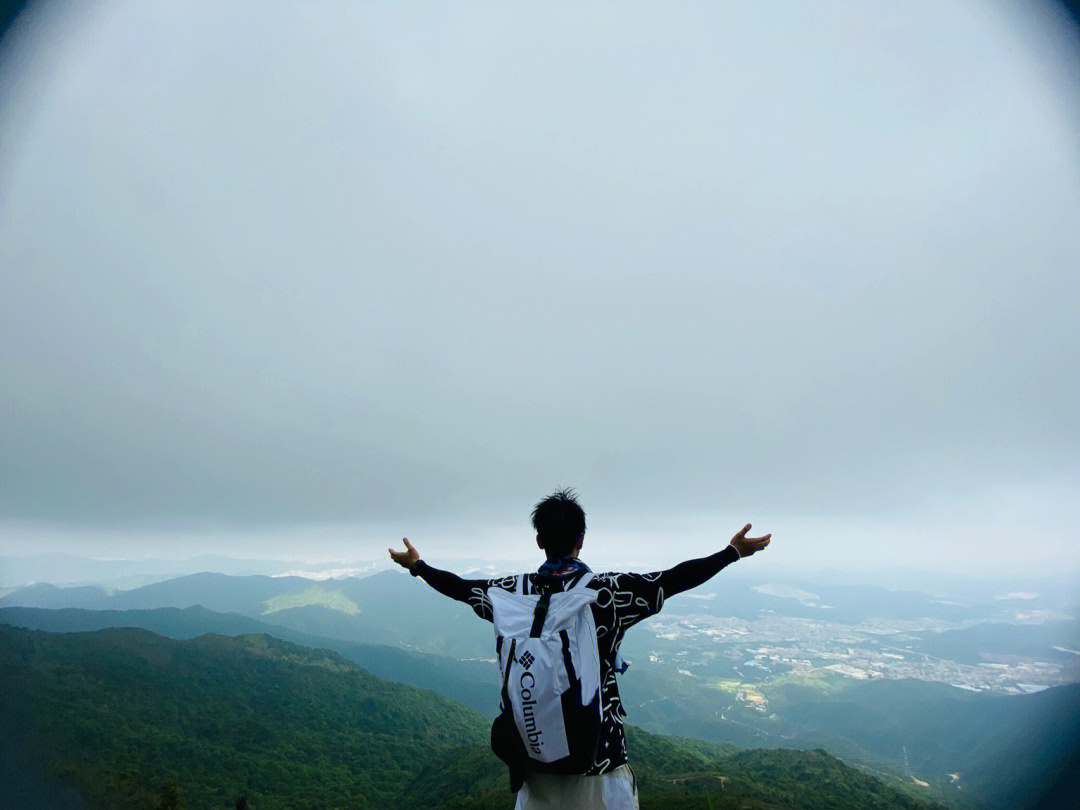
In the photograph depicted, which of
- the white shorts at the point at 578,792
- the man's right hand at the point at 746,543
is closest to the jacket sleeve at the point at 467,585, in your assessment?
the white shorts at the point at 578,792

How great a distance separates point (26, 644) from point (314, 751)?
299 ft

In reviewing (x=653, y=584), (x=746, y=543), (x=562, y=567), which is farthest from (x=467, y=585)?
(x=746, y=543)

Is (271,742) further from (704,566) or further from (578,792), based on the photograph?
(704,566)

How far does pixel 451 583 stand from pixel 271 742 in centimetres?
17030

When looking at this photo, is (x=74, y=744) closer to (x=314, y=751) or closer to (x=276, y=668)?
(x=314, y=751)

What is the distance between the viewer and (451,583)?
5215 mm

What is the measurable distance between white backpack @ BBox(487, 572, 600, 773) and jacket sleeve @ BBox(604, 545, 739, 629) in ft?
0.92

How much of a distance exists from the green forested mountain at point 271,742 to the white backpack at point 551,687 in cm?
5582

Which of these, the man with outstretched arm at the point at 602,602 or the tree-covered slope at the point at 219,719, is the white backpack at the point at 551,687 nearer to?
the man with outstretched arm at the point at 602,602

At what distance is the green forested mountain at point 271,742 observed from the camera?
262 feet

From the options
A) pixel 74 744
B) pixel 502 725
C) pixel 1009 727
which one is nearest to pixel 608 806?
pixel 502 725

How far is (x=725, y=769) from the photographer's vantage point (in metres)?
96.1

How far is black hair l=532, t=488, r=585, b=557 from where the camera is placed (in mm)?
4555

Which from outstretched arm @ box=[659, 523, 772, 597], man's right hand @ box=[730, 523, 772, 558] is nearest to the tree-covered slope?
outstretched arm @ box=[659, 523, 772, 597]
